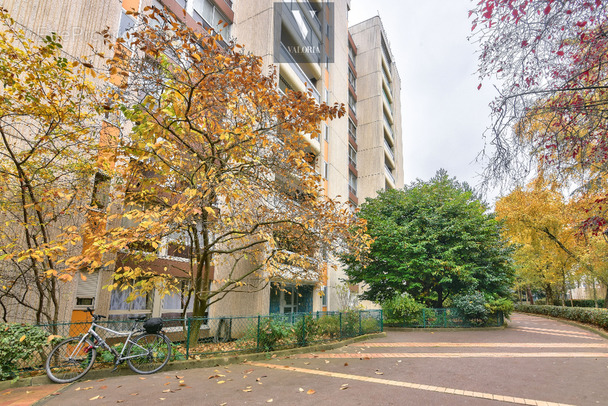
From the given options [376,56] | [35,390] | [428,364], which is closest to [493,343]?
[428,364]

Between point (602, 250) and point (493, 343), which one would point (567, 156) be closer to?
point (493, 343)

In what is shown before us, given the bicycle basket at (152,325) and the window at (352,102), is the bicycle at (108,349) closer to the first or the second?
the bicycle basket at (152,325)

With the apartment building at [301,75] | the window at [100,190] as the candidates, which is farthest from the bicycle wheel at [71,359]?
the window at [100,190]

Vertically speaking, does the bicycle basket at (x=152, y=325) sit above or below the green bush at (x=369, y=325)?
above

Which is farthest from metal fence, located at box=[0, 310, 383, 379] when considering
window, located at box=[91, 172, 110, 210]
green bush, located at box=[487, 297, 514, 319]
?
green bush, located at box=[487, 297, 514, 319]

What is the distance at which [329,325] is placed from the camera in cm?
Result: 1183

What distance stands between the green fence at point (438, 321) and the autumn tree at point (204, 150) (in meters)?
8.93

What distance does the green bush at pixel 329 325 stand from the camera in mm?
11483

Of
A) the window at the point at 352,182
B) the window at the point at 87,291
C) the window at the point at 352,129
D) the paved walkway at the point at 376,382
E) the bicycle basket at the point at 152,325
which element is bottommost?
the paved walkway at the point at 376,382

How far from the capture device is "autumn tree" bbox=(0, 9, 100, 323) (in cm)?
640

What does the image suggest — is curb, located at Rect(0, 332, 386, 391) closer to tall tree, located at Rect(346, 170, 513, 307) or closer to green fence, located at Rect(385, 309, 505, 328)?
green fence, located at Rect(385, 309, 505, 328)

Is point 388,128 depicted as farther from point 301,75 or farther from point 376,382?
point 376,382

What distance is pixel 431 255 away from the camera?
18.0 meters

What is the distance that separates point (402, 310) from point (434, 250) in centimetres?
346
